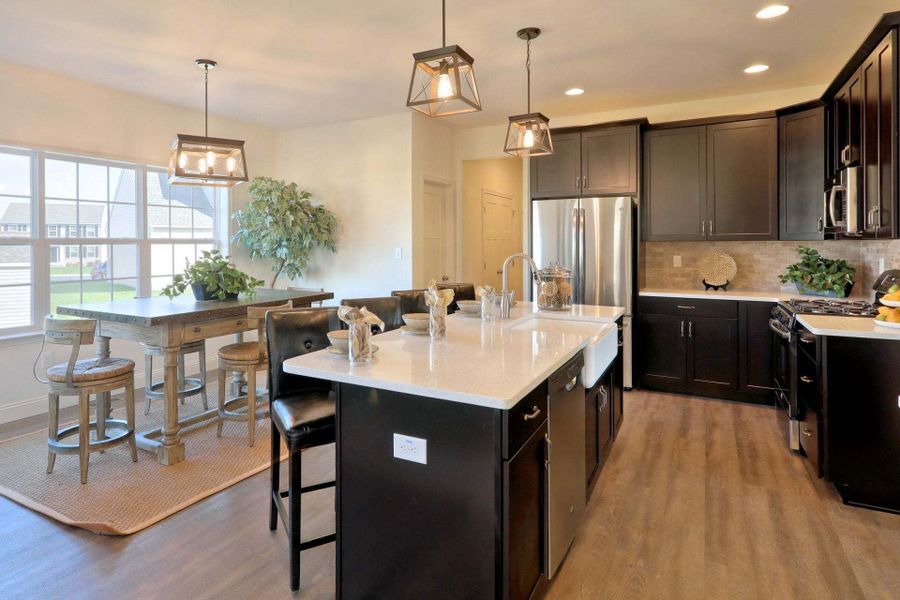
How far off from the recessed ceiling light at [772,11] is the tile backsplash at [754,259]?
72.8 inches

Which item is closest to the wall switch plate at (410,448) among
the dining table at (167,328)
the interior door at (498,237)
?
the dining table at (167,328)

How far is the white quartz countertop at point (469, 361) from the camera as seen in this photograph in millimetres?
1550

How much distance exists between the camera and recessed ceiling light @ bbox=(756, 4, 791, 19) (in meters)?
3.06

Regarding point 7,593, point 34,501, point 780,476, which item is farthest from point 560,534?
point 34,501

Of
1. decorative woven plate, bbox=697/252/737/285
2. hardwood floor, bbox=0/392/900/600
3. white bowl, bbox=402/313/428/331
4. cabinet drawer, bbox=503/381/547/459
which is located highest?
decorative woven plate, bbox=697/252/737/285

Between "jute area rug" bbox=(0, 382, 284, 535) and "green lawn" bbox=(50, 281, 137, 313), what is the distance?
1254 mm

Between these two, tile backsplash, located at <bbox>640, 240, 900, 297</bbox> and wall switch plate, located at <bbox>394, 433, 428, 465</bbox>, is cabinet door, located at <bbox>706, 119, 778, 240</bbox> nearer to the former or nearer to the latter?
tile backsplash, located at <bbox>640, 240, 900, 297</bbox>

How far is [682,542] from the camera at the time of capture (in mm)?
2322

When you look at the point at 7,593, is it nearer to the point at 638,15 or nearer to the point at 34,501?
the point at 34,501

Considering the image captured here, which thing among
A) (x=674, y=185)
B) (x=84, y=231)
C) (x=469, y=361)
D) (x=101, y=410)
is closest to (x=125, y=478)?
(x=101, y=410)

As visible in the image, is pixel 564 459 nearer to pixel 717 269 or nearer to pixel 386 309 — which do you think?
pixel 386 309

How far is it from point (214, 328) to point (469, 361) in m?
2.12

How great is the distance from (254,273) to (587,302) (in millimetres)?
3804

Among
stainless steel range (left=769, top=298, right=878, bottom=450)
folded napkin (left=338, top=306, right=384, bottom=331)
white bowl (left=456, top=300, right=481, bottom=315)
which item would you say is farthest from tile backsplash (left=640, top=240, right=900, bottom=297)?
folded napkin (left=338, top=306, right=384, bottom=331)
